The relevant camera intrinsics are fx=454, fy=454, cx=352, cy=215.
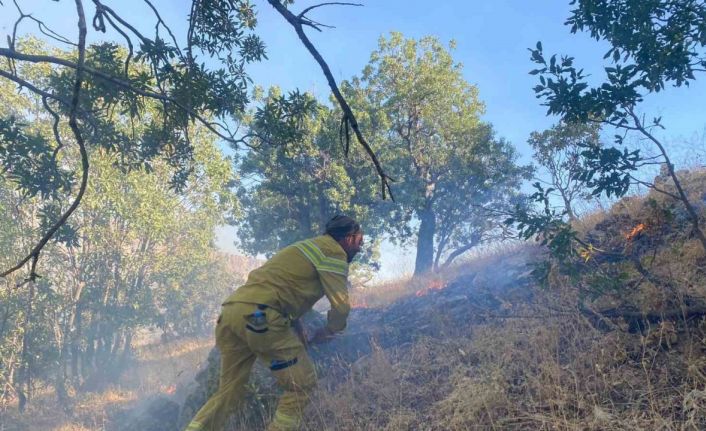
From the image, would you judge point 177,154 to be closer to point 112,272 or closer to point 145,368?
point 112,272

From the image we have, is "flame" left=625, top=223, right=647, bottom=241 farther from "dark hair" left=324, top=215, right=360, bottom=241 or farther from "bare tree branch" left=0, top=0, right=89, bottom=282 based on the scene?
"bare tree branch" left=0, top=0, right=89, bottom=282

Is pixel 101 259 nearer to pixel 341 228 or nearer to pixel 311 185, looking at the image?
pixel 311 185

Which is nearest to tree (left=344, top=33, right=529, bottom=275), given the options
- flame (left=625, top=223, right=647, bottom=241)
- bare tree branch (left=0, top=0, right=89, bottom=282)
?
flame (left=625, top=223, right=647, bottom=241)

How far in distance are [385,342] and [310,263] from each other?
3.13 meters

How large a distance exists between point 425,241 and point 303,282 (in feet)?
48.4

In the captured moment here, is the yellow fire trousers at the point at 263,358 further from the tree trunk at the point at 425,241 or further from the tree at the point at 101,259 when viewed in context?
the tree trunk at the point at 425,241

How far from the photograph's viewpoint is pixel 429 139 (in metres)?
18.0

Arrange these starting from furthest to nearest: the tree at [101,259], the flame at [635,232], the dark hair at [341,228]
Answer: the tree at [101,259], the flame at [635,232], the dark hair at [341,228]

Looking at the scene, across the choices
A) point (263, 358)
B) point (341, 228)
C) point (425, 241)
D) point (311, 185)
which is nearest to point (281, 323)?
point (263, 358)

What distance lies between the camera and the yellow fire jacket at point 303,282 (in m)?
3.61

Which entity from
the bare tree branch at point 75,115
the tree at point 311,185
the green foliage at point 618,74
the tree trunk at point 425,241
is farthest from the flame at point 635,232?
the tree trunk at point 425,241

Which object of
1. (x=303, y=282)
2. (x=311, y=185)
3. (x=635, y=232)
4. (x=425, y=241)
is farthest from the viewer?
(x=425, y=241)

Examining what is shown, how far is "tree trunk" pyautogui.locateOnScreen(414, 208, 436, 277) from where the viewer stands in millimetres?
17828

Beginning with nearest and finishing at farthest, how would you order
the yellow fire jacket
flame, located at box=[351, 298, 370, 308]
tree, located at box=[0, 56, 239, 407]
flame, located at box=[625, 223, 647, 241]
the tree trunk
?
the yellow fire jacket → flame, located at box=[625, 223, 647, 241] → flame, located at box=[351, 298, 370, 308] → tree, located at box=[0, 56, 239, 407] → the tree trunk
